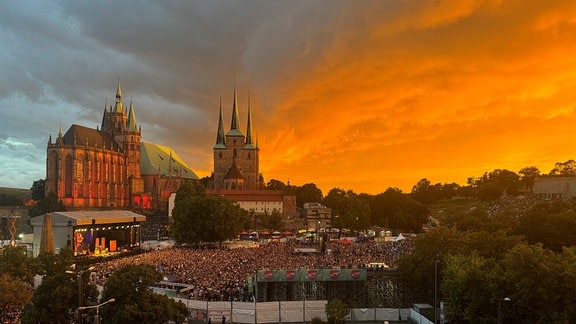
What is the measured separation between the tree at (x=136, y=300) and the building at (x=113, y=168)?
94439mm

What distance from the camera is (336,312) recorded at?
30.8 m

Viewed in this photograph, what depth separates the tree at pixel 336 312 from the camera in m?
30.7

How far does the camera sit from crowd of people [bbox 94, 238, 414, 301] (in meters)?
37.3

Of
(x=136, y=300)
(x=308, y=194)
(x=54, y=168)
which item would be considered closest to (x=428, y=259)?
(x=136, y=300)

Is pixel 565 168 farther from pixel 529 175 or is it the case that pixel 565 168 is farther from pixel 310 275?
pixel 310 275

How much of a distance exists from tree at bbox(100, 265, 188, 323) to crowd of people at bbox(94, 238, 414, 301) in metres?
8.24

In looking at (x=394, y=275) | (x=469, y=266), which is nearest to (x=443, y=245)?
(x=394, y=275)

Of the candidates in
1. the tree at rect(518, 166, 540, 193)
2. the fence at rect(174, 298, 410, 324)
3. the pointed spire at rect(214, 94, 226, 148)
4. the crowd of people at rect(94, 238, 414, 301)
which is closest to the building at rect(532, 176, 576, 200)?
the tree at rect(518, 166, 540, 193)

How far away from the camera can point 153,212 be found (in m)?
132

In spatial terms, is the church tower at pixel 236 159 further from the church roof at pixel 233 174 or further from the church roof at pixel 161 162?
the church roof at pixel 161 162

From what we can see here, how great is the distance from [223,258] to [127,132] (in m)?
95.3

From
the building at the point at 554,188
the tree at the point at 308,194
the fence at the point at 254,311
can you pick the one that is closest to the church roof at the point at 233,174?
the tree at the point at 308,194

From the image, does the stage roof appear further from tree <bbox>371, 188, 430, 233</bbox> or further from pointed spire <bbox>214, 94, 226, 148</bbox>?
pointed spire <bbox>214, 94, 226, 148</bbox>

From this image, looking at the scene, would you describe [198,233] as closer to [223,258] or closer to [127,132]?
[223,258]
